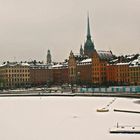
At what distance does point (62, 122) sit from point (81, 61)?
7733 cm

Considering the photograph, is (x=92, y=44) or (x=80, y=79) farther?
(x=92, y=44)

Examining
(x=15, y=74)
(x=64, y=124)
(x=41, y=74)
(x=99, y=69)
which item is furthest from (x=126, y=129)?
(x=41, y=74)

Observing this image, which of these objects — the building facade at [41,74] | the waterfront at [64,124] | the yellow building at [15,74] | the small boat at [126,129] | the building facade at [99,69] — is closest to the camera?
the waterfront at [64,124]

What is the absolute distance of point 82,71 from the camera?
113500 mm

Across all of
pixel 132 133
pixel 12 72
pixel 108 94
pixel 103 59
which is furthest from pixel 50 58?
pixel 132 133

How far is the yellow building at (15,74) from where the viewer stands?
399ft

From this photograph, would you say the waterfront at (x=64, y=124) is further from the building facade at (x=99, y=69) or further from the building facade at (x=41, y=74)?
the building facade at (x=41, y=74)

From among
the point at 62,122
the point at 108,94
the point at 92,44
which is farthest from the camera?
the point at 92,44

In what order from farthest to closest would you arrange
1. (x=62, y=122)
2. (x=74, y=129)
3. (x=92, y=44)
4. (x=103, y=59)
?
(x=92, y=44)
(x=103, y=59)
(x=62, y=122)
(x=74, y=129)

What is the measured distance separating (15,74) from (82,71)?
1931 centimetres

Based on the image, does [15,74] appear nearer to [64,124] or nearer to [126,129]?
[64,124]

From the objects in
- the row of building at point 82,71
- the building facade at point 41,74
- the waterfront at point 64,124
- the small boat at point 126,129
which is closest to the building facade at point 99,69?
the row of building at point 82,71

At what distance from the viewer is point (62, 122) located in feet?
131

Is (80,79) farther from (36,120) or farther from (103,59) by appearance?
(36,120)
